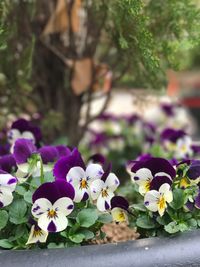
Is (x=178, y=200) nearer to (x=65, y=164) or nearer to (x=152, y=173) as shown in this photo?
(x=152, y=173)

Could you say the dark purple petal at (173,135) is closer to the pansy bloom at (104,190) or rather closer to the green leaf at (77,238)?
the pansy bloom at (104,190)

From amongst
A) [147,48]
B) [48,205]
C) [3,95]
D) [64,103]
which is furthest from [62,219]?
[64,103]

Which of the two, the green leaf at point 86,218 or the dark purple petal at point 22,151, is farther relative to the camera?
the dark purple petal at point 22,151

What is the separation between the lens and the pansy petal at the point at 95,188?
3.36ft

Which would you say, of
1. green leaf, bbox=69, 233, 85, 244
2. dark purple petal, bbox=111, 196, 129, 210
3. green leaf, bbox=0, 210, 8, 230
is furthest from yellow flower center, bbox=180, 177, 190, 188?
green leaf, bbox=0, 210, 8, 230

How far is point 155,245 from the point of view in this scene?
920mm

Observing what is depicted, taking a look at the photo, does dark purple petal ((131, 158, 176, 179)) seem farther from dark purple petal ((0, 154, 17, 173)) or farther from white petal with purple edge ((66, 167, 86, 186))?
dark purple petal ((0, 154, 17, 173))

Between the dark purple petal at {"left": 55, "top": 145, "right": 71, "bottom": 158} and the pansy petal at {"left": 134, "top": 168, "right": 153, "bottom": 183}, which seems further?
the dark purple petal at {"left": 55, "top": 145, "right": 71, "bottom": 158}

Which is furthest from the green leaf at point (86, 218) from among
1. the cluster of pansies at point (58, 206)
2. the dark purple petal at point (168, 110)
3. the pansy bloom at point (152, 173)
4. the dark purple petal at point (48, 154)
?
the dark purple petal at point (168, 110)

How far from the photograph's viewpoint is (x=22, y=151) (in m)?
1.15

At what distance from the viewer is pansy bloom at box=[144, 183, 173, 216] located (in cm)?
99

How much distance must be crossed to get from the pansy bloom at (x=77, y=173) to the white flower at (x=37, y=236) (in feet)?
0.28

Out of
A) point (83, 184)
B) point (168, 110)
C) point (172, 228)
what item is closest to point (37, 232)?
point (83, 184)

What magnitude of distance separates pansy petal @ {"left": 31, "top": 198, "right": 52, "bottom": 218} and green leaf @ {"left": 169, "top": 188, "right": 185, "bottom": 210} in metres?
0.22
